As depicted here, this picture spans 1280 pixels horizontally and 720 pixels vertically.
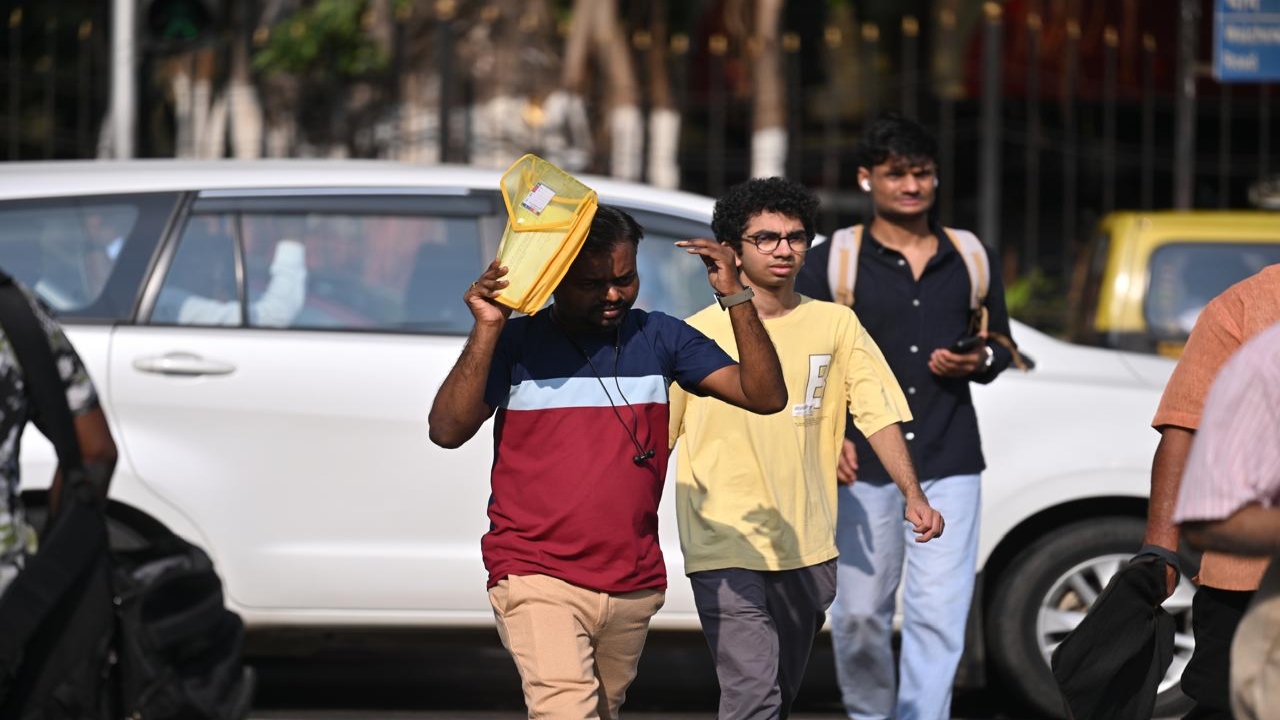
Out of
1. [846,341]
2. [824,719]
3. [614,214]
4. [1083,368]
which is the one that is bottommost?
[824,719]

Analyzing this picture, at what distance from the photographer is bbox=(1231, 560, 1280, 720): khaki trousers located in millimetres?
2604

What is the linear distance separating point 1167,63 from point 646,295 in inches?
464

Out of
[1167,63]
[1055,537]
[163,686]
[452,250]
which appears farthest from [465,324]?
[1167,63]

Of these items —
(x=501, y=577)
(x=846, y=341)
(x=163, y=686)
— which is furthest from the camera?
(x=846, y=341)

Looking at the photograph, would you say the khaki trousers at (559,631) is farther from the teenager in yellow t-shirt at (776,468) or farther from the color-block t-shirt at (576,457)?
the teenager in yellow t-shirt at (776,468)

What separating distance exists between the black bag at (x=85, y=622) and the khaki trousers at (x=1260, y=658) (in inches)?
64.3

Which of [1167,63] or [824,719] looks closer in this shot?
[824,719]

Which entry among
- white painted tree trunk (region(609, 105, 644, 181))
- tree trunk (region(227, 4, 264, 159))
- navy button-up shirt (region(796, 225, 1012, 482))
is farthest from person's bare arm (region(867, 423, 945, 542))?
tree trunk (region(227, 4, 264, 159))

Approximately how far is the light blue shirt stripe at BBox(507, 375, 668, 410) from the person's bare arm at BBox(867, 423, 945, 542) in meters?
0.81

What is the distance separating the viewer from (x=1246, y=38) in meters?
11.2

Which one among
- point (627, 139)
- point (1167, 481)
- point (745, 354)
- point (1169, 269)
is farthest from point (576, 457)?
point (627, 139)

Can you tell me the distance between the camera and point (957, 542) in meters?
5.11

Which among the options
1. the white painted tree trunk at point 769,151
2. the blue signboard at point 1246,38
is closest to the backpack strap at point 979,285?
the blue signboard at point 1246,38

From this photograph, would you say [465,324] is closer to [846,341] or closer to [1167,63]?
[846,341]
